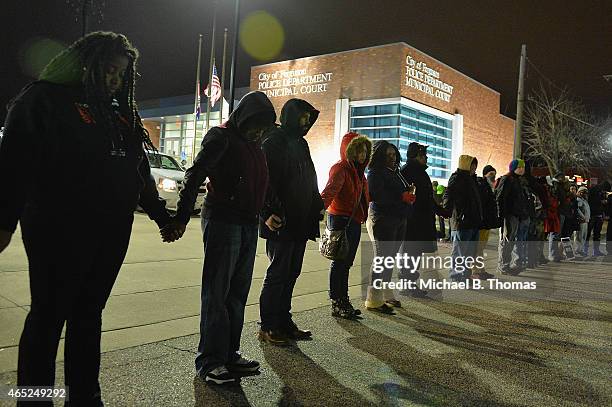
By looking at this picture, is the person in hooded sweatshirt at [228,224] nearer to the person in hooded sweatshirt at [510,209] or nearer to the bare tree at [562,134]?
the person in hooded sweatshirt at [510,209]

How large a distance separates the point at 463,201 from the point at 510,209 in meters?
1.77

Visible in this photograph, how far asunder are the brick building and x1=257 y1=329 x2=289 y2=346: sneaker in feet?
68.6

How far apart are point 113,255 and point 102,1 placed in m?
9.77

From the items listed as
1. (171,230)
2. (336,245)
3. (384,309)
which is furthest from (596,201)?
(171,230)

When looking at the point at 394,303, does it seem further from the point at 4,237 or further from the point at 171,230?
the point at 4,237

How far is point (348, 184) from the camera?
5.12 m

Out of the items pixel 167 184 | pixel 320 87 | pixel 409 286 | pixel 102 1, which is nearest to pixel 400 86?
pixel 320 87

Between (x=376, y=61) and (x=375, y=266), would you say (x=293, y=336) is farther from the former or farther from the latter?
(x=376, y=61)

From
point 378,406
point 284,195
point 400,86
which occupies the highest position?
point 400,86

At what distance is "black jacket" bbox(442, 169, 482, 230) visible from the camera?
7.56m

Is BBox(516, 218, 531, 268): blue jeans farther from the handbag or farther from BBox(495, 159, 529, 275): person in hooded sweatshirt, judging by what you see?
the handbag

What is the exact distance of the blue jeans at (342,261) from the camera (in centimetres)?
512

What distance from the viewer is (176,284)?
6.25m

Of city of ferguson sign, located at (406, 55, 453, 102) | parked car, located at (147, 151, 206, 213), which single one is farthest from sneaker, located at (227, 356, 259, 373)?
city of ferguson sign, located at (406, 55, 453, 102)
